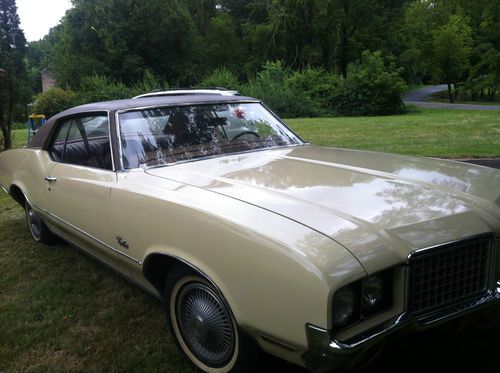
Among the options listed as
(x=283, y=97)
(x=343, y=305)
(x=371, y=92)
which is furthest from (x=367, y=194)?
(x=371, y=92)

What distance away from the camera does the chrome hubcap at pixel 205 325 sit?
2264mm

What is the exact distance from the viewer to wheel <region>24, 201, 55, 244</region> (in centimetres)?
438

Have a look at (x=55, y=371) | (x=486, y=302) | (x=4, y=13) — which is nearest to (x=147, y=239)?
(x=55, y=371)

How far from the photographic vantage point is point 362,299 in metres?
1.90

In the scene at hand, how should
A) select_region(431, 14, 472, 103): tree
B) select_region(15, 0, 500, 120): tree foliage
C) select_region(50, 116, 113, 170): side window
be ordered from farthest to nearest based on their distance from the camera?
select_region(431, 14, 472, 103): tree
select_region(15, 0, 500, 120): tree foliage
select_region(50, 116, 113, 170): side window

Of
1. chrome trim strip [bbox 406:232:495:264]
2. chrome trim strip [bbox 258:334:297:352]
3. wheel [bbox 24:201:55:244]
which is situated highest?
chrome trim strip [bbox 406:232:495:264]

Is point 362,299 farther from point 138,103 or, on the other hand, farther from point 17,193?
point 17,193

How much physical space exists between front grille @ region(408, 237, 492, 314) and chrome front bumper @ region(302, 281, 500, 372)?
2.3 inches

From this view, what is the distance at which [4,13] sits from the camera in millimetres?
12508

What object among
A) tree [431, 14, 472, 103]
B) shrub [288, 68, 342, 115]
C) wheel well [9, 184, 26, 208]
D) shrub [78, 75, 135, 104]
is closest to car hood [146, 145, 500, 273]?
wheel well [9, 184, 26, 208]

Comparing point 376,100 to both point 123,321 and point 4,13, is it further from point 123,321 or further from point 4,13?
point 123,321

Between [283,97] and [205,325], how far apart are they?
20.4 meters

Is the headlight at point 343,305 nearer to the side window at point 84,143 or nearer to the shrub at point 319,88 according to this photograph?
the side window at point 84,143

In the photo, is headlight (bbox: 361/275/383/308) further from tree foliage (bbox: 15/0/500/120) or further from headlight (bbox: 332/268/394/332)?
tree foliage (bbox: 15/0/500/120)
